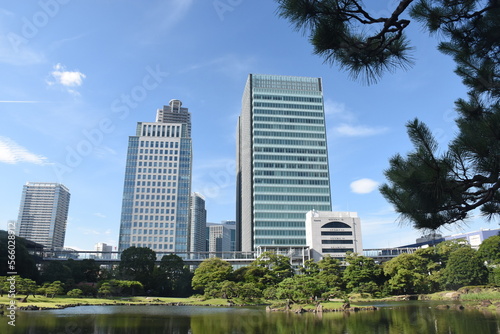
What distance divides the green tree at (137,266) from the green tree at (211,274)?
29.9 ft

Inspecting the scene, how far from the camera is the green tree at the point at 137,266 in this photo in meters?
52.2

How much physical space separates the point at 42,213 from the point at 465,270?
133 meters

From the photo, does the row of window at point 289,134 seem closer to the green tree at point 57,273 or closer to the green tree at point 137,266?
the green tree at point 137,266

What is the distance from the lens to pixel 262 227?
76375mm

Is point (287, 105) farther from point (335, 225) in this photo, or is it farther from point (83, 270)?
point (83, 270)

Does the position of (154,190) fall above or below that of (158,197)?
above

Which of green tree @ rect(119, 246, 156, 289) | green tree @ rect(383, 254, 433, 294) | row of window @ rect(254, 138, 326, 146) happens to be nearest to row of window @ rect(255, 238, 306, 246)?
row of window @ rect(254, 138, 326, 146)

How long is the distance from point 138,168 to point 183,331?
283 ft

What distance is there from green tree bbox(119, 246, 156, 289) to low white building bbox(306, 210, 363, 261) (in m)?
31.0

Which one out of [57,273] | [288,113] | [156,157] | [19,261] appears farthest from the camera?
[156,157]

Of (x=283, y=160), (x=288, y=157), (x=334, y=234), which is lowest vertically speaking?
(x=334, y=234)

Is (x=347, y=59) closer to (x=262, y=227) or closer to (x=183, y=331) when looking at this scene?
(x=183, y=331)

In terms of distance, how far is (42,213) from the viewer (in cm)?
12644

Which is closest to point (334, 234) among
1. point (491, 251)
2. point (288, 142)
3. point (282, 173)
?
point (282, 173)
